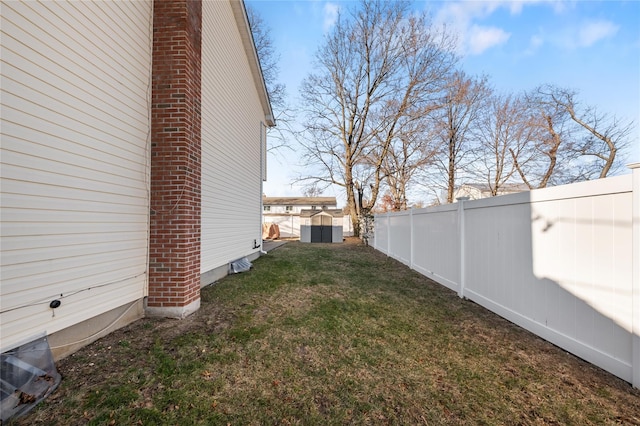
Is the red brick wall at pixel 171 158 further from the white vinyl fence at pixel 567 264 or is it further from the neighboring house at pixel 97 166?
the white vinyl fence at pixel 567 264

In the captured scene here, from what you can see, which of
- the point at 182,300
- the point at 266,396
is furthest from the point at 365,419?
the point at 182,300

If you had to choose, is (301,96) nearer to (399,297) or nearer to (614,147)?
(399,297)

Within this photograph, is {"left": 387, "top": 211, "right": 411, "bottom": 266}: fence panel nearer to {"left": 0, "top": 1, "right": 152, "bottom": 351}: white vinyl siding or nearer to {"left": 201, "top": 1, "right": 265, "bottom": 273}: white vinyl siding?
{"left": 201, "top": 1, "right": 265, "bottom": 273}: white vinyl siding

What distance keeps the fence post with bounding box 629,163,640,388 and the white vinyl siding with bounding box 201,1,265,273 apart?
5.75 metres

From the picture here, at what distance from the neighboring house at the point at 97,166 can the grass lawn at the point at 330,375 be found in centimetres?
54

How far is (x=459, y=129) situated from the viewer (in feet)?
65.2

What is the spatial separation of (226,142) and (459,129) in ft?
61.3

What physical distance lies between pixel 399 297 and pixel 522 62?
41.0ft

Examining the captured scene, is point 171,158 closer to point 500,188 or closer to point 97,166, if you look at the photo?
point 97,166

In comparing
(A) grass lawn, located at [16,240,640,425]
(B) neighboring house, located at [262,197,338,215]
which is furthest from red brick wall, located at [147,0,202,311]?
(B) neighboring house, located at [262,197,338,215]

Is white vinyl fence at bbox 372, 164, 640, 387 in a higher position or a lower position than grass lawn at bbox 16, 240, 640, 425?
higher

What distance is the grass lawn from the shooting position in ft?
6.44

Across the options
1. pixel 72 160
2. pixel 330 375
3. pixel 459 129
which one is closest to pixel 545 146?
pixel 459 129

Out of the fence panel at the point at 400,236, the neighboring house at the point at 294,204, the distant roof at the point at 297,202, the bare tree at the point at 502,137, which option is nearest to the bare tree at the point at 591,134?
the bare tree at the point at 502,137
